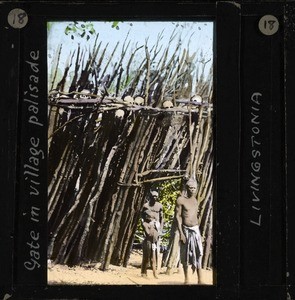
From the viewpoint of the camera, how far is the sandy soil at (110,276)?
448cm

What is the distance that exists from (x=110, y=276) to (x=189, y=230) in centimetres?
76

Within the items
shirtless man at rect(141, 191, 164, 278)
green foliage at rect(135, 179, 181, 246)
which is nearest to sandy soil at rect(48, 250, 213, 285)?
shirtless man at rect(141, 191, 164, 278)

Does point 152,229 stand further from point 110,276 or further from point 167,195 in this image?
point 110,276

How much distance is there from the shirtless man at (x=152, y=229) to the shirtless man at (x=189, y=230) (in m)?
0.17

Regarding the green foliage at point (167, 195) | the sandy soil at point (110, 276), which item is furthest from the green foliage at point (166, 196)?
the sandy soil at point (110, 276)

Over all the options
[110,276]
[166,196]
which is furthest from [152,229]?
[110,276]

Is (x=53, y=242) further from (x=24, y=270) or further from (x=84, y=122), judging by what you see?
(x=84, y=122)

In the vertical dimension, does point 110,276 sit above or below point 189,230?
below

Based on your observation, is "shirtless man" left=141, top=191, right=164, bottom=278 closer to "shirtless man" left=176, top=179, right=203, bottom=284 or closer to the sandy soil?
the sandy soil

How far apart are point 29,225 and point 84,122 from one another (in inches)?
37.9

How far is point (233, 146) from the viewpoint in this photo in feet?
14.6

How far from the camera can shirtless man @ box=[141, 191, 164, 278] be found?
4516 mm

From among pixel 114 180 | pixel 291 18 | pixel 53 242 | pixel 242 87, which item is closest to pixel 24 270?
pixel 53 242

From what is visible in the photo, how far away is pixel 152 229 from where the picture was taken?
453 cm
